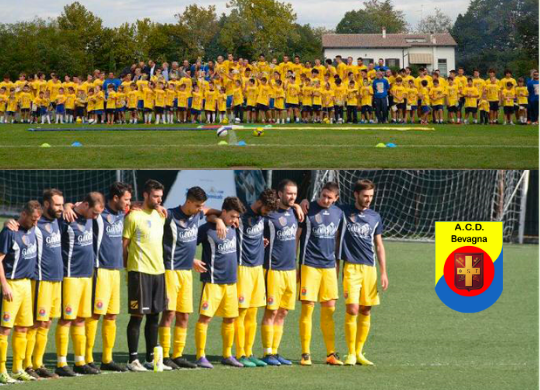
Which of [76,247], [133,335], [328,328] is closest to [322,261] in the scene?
[328,328]

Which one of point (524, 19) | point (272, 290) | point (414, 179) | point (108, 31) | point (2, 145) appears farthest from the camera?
point (524, 19)

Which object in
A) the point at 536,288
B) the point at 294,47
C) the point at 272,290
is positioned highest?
the point at 294,47

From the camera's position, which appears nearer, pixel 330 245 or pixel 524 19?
pixel 330 245

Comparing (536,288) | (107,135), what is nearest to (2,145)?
(107,135)

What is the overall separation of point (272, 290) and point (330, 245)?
0.66 meters

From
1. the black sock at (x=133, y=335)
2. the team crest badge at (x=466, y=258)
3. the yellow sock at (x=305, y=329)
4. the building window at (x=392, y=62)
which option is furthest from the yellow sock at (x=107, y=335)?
the building window at (x=392, y=62)

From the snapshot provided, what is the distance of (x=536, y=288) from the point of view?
533 inches

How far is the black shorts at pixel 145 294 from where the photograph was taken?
8.11 meters

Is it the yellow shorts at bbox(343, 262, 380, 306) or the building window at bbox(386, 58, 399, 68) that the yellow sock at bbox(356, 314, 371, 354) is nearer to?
the yellow shorts at bbox(343, 262, 380, 306)

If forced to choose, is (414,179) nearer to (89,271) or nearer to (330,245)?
(330,245)

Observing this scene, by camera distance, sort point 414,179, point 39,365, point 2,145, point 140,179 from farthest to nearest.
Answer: point 2,145
point 414,179
point 140,179
point 39,365

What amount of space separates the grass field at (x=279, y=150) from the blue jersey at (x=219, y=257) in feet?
24.7

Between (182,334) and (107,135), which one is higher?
(107,135)

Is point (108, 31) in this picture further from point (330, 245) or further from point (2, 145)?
point (330, 245)
